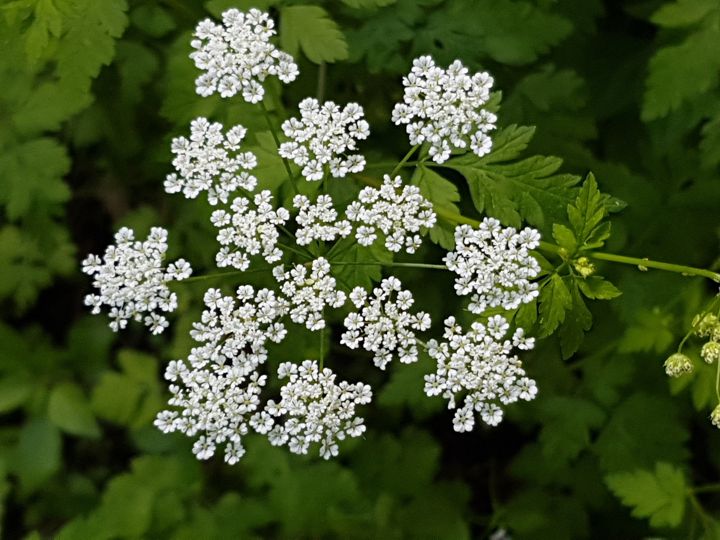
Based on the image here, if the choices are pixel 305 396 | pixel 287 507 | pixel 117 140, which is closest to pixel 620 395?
pixel 287 507

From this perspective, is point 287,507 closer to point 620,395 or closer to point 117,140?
point 620,395

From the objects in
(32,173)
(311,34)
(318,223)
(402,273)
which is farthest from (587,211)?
(32,173)

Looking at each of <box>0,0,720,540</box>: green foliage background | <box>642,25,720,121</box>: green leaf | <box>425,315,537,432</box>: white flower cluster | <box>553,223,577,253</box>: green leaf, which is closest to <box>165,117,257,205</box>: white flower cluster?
<box>0,0,720,540</box>: green foliage background

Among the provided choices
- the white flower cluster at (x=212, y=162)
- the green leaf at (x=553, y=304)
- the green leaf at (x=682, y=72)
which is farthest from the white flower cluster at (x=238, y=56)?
the green leaf at (x=682, y=72)

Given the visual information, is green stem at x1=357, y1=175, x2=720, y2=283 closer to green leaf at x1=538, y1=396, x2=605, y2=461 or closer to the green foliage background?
the green foliage background

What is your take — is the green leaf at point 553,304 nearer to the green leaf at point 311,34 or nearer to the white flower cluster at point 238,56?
the white flower cluster at point 238,56

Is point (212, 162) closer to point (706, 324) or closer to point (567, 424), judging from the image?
point (706, 324)

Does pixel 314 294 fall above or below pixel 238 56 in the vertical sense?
below

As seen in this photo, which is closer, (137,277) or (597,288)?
(597,288)
